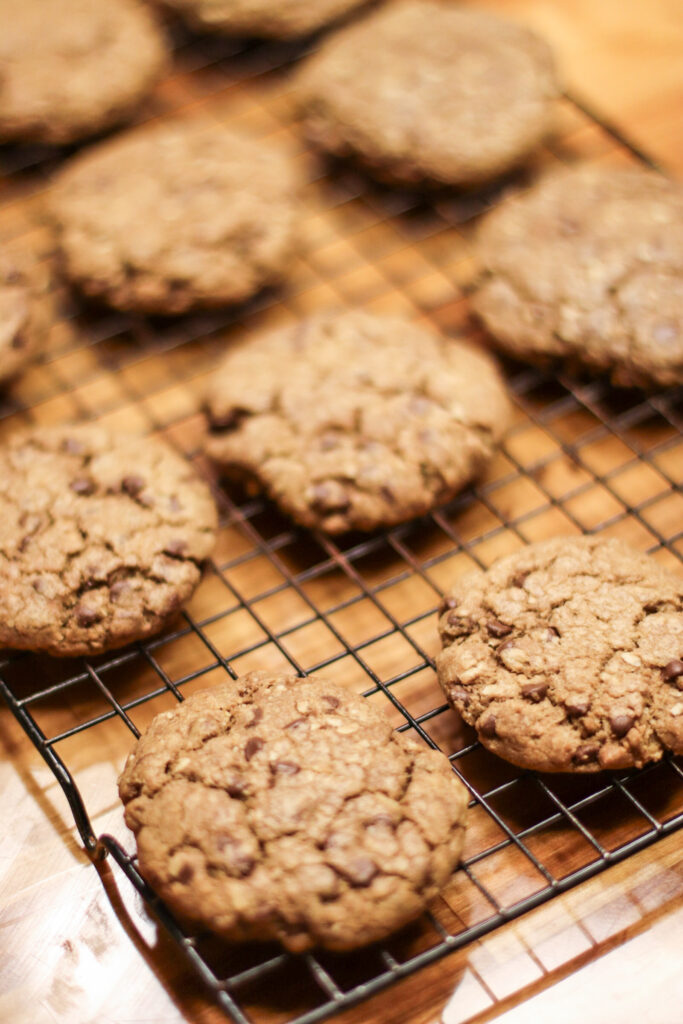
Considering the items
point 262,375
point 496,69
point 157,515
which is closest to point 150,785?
point 157,515

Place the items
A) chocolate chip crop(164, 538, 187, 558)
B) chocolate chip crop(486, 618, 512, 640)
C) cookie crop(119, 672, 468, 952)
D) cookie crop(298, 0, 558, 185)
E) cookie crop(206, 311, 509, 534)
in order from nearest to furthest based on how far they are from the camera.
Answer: cookie crop(119, 672, 468, 952) → chocolate chip crop(486, 618, 512, 640) → chocolate chip crop(164, 538, 187, 558) → cookie crop(206, 311, 509, 534) → cookie crop(298, 0, 558, 185)

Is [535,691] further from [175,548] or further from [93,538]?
[93,538]

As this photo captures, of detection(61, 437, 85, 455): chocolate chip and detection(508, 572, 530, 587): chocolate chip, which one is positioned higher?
detection(61, 437, 85, 455): chocolate chip

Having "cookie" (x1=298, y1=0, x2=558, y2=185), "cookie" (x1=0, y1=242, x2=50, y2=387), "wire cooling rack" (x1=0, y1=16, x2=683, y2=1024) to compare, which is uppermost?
"cookie" (x1=298, y1=0, x2=558, y2=185)

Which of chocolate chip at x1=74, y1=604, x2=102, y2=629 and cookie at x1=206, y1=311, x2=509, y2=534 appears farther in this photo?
cookie at x1=206, y1=311, x2=509, y2=534

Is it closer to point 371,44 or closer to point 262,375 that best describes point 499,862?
point 262,375

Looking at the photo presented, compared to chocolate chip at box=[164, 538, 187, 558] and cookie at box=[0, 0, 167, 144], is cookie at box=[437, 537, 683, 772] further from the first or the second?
cookie at box=[0, 0, 167, 144]

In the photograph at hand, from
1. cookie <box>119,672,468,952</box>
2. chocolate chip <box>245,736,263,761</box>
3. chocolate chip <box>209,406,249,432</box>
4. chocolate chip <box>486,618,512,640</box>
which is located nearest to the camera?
cookie <box>119,672,468,952</box>

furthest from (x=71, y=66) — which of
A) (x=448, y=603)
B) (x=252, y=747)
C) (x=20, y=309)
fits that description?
(x=252, y=747)

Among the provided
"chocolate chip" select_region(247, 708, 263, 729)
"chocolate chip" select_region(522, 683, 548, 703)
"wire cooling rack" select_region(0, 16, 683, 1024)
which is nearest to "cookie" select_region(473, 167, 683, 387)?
"wire cooling rack" select_region(0, 16, 683, 1024)
